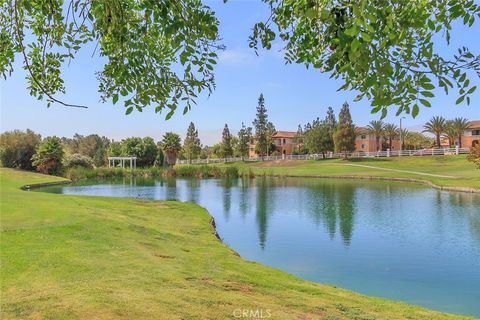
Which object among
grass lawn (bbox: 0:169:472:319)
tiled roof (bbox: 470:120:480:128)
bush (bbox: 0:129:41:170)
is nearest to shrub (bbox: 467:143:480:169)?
grass lawn (bbox: 0:169:472:319)

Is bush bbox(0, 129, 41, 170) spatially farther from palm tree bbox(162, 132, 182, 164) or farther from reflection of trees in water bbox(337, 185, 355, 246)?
reflection of trees in water bbox(337, 185, 355, 246)

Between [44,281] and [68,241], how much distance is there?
3.67 metres

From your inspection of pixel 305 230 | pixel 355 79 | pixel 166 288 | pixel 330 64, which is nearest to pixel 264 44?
pixel 330 64

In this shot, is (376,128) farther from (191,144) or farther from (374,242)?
(374,242)

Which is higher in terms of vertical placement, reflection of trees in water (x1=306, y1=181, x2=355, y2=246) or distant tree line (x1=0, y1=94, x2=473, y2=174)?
distant tree line (x1=0, y1=94, x2=473, y2=174)

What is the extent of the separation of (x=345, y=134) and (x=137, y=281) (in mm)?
77884

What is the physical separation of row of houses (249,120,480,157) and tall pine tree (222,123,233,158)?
9.38 metres

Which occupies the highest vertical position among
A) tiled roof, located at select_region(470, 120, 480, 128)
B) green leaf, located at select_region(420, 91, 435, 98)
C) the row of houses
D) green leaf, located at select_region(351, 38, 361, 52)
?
tiled roof, located at select_region(470, 120, 480, 128)

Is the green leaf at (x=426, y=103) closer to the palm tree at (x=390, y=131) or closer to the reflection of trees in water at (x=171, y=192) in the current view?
the reflection of trees in water at (x=171, y=192)

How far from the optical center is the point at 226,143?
97312 millimetres

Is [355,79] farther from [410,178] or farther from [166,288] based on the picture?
[410,178]

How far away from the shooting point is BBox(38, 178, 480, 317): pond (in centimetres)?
1167

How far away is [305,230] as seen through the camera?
20094 mm

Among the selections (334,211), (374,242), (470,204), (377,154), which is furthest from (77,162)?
(374,242)
